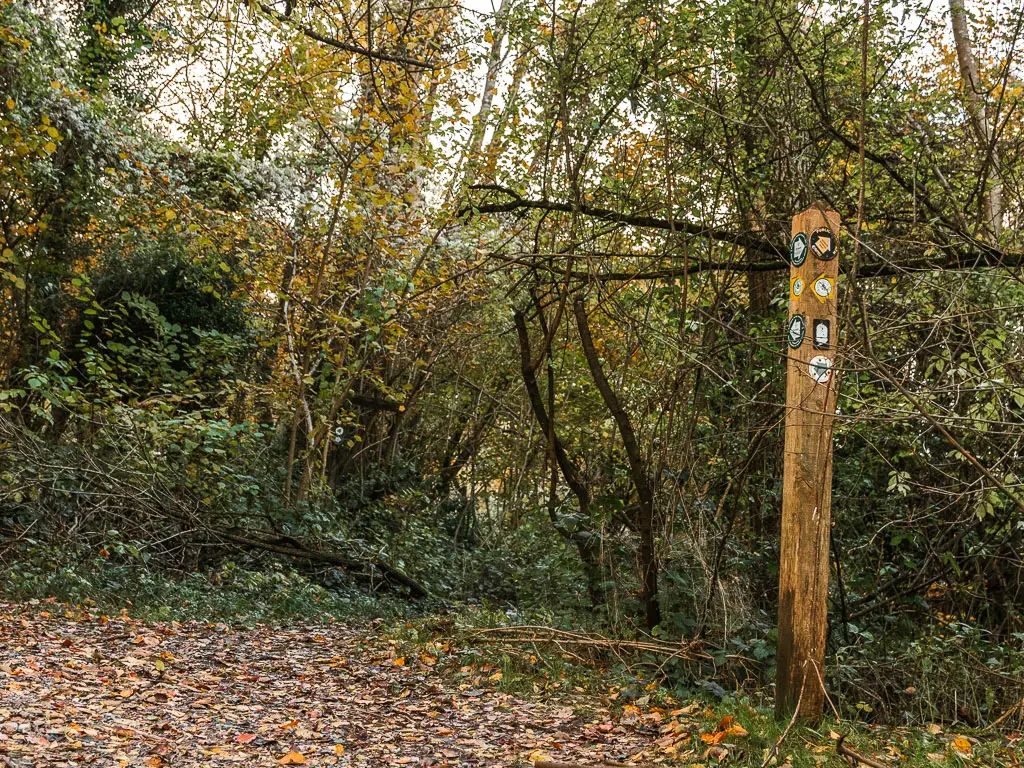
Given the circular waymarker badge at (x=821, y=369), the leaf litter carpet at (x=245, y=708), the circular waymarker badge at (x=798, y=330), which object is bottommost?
the leaf litter carpet at (x=245, y=708)

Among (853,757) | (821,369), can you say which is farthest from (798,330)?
(853,757)

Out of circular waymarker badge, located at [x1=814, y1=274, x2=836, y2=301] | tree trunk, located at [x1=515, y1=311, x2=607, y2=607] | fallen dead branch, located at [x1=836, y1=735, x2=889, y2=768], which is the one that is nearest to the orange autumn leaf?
fallen dead branch, located at [x1=836, y1=735, x2=889, y2=768]

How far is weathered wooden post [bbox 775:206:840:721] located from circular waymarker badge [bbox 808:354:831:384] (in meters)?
0.04

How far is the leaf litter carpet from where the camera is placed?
436cm

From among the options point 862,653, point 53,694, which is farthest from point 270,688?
point 862,653

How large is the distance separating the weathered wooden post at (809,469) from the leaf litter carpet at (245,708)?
35.9 inches

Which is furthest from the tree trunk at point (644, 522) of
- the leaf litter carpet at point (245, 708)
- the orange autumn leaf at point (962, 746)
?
the orange autumn leaf at point (962, 746)

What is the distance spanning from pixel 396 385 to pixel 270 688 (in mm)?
7413

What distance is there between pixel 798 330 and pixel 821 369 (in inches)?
9.4

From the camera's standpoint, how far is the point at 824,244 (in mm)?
4531

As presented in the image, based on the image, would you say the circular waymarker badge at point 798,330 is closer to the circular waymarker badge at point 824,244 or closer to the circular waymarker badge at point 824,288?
the circular waymarker badge at point 824,288

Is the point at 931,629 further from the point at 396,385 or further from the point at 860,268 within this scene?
the point at 396,385

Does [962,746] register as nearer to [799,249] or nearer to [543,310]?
[799,249]

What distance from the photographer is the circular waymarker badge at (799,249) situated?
4.57 m
